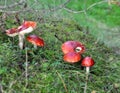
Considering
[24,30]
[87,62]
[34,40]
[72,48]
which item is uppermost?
[24,30]

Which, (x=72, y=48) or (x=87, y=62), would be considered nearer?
(x=87, y=62)

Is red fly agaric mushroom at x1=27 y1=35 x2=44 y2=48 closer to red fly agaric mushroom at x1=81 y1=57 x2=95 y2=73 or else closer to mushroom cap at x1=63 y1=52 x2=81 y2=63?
mushroom cap at x1=63 y1=52 x2=81 y2=63

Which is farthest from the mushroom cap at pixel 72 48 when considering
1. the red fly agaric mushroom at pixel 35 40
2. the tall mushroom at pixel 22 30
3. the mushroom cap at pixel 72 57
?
the tall mushroom at pixel 22 30

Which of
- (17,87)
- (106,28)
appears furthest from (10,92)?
(106,28)

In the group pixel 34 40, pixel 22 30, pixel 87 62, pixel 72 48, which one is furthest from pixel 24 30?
pixel 87 62

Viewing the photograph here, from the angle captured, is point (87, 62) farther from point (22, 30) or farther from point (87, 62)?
point (22, 30)

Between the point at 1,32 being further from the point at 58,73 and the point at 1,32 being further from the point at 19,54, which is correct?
the point at 58,73

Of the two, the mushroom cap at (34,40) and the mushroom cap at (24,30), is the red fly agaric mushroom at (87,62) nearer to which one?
the mushroom cap at (34,40)

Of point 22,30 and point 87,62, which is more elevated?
point 22,30

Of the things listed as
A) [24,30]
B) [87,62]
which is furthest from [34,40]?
[87,62]
